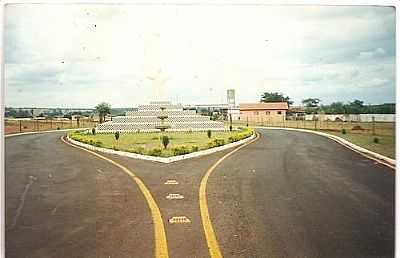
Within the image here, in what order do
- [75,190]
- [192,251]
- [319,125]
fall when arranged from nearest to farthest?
1. [192,251]
2. [75,190]
3. [319,125]

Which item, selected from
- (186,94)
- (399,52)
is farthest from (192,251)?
(399,52)

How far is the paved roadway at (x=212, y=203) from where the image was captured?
2.55m

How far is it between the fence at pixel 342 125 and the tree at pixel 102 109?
2.51 feet

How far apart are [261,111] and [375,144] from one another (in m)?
0.76

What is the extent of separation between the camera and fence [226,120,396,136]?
2.88m

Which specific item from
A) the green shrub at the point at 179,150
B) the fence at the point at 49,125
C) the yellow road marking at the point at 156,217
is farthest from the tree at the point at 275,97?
the fence at the point at 49,125

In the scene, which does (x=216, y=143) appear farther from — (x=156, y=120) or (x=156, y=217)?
(x=156, y=217)

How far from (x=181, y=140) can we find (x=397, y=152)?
1356 mm

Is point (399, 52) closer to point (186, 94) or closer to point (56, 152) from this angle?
point (186, 94)

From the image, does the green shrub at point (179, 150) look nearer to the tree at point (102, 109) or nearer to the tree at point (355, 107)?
the tree at point (102, 109)

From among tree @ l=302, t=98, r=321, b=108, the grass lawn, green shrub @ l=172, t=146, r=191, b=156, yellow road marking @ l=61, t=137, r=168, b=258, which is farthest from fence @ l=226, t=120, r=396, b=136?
yellow road marking @ l=61, t=137, r=168, b=258

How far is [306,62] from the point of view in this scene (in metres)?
2.90

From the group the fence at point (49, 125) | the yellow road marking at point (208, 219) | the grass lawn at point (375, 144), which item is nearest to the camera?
the yellow road marking at point (208, 219)

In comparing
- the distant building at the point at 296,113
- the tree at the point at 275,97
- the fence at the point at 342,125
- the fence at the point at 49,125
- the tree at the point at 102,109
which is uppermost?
the tree at the point at 275,97
